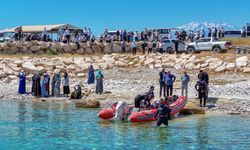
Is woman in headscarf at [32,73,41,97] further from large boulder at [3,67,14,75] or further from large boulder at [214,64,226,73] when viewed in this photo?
large boulder at [214,64,226,73]

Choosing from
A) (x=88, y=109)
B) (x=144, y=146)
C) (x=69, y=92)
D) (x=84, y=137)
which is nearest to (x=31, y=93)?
(x=69, y=92)

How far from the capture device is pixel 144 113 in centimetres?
2709

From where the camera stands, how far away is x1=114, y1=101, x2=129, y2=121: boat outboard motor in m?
27.6

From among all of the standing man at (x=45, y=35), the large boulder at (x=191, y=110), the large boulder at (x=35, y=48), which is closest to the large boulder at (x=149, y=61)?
the large boulder at (x=35, y=48)

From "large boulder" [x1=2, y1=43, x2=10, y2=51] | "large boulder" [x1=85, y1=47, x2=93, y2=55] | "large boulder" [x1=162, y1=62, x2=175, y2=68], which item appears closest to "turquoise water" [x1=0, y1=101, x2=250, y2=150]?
"large boulder" [x1=162, y1=62, x2=175, y2=68]

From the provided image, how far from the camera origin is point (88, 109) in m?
32.4

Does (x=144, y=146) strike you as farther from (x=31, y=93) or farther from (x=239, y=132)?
(x=31, y=93)

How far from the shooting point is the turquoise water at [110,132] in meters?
21.9

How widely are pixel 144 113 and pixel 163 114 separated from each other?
1920mm

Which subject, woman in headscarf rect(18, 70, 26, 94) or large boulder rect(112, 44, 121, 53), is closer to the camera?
woman in headscarf rect(18, 70, 26, 94)

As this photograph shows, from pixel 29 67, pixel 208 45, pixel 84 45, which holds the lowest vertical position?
pixel 29 67

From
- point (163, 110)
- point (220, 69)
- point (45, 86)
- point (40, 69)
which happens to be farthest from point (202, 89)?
point (40, 69)

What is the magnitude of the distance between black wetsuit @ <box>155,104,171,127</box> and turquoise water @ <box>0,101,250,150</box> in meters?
0.32

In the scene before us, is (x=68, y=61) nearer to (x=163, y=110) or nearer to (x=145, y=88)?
(x=145, y=88)
